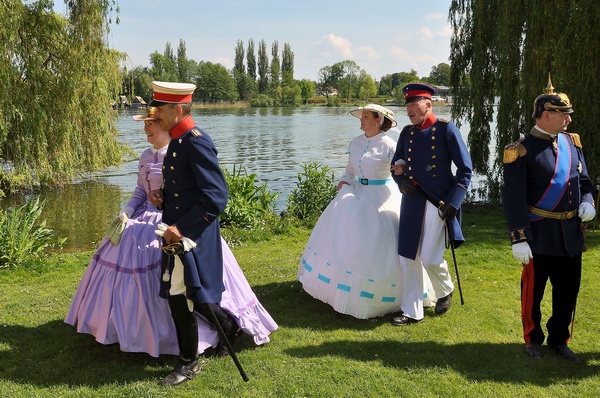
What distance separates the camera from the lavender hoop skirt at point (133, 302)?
413cm

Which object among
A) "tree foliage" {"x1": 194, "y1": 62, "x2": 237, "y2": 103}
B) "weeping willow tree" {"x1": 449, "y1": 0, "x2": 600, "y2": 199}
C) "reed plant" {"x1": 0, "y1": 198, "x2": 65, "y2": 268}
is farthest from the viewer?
"tree foliage" {"x1": 194, "y1": 62, "x2": 237, "y2": 103}

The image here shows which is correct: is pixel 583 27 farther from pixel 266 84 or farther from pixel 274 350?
pixel 266 84

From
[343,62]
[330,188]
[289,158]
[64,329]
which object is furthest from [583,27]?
[343,62]

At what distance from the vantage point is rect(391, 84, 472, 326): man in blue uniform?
5039mm

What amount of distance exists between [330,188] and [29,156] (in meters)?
6.31

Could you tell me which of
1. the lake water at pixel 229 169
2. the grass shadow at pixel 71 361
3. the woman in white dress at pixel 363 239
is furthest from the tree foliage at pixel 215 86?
the grass shadow at pixel 71 361

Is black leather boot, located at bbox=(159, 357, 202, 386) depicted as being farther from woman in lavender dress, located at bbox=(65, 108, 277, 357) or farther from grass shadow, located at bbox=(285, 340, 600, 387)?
grass shadow, located at bbox=(285, 340, 600, 387)

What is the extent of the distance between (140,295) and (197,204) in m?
0.93

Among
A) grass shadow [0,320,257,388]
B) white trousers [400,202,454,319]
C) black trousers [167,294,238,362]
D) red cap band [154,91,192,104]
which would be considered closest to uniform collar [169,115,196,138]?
red cap band [154,91,192,104]

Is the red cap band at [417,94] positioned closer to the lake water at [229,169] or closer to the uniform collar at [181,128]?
the lake water at [229,169]

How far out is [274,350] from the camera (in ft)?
14.7

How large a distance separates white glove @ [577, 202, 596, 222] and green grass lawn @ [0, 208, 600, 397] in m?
1.06

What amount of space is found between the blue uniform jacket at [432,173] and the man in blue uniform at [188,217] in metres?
1.83

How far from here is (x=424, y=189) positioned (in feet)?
16.8
